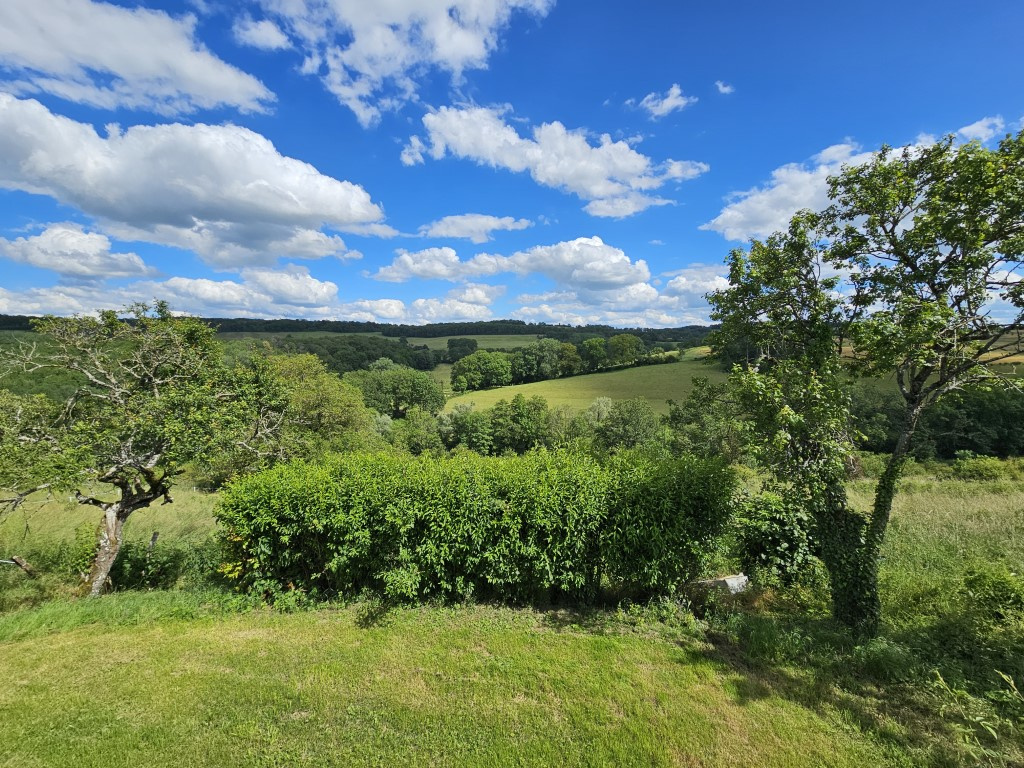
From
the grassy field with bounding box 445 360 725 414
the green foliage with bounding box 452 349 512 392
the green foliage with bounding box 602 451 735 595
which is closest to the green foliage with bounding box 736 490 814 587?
the green foliage with bounding box 602 451 735 595

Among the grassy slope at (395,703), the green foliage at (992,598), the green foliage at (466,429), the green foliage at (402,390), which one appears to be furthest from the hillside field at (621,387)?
the grassy slope at (395,703)

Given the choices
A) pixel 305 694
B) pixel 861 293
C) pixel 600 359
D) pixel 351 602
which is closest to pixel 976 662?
pixel 861 293

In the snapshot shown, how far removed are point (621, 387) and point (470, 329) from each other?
97711mm

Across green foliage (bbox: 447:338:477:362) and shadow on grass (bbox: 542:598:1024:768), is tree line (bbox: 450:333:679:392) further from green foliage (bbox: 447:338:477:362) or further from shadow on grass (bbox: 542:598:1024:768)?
shadow on grass (bbox: 542:598:1024:768)

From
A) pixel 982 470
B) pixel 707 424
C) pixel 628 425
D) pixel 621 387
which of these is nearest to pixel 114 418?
pixel 982 470

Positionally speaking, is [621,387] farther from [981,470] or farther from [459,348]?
[459,348]

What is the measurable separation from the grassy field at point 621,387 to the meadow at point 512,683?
4514 centimetres

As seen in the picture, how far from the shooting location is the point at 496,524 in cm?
634

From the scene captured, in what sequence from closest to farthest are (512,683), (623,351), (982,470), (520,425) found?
(512,683) → (982,470) → (520,425) → (623,351)

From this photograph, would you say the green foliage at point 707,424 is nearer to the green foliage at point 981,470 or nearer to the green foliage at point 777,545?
the green foliage at point 777,545

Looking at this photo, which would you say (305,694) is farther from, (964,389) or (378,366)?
(378,366)

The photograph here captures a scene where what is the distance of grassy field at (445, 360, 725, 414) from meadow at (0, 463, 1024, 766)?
45.1 m

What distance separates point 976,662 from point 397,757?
21.8 feet

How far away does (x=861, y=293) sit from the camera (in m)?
6.86
